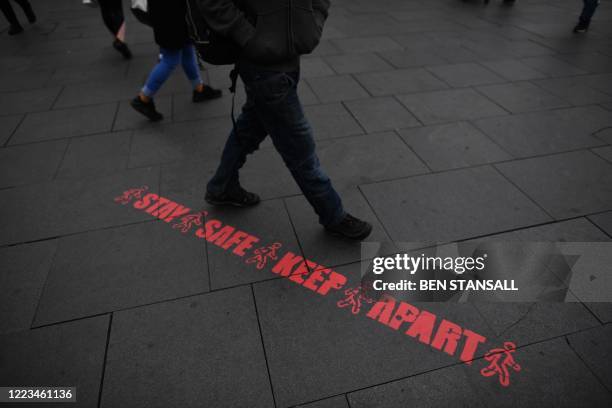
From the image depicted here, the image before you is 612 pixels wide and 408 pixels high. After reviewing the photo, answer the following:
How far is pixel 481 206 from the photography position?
2.94 metres

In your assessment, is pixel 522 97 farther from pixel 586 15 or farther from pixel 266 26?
pixel 266 26

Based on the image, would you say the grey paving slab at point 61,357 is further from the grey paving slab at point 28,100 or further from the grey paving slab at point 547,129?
the grey paving slab at point 547,129

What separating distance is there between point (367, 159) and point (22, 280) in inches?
112

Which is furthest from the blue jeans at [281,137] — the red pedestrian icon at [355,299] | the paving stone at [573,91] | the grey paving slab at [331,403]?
the paving stone at [573,91]

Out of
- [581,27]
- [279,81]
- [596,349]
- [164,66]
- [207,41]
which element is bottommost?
[596,349]

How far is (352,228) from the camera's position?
2.61m

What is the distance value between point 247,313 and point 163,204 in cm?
134

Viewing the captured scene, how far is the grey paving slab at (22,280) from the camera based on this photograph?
2.20 metres

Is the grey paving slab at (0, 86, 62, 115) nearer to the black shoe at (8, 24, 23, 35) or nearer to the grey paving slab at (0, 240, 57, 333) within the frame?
the grey paving slab at (0, 240, 57, 333)

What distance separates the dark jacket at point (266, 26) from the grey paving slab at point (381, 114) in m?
2.17

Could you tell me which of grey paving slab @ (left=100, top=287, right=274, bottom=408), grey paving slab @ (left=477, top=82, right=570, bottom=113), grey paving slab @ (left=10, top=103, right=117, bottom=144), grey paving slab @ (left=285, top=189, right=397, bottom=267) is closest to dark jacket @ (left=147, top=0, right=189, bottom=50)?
grey paving slab @ (left=10, top=103, right=117, bottom=144)

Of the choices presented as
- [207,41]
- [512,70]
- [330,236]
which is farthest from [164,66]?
[512,70]

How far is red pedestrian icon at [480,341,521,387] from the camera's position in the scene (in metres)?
1.91

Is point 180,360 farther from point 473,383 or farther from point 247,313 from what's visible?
point 473,383
